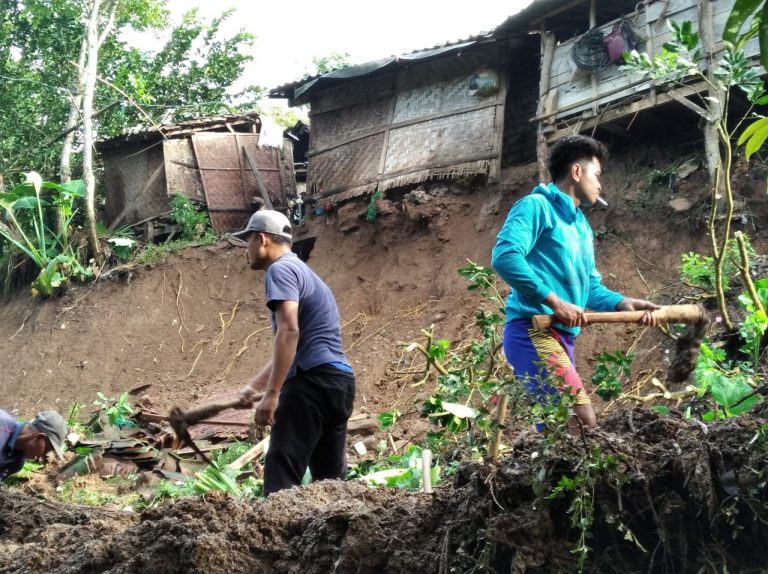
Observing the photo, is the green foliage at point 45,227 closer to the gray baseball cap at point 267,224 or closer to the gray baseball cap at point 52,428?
the gray baseball cap at point 52,428

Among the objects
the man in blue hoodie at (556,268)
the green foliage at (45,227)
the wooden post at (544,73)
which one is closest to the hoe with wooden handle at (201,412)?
the man in blue hoodie at (556,268)

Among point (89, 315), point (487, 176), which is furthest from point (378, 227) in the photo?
point (89, 315)

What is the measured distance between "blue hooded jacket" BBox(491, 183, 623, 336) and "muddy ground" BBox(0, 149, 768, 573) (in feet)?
2.76

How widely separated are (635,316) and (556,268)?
17.3 inches

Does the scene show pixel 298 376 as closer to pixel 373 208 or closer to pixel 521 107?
pixel 373 208

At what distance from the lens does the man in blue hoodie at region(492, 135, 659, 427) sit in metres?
3.63

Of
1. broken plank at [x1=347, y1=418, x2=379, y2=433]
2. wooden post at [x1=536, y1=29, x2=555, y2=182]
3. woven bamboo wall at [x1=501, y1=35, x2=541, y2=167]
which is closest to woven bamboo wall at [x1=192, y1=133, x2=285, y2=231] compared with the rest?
woven bamboo wall at [x1=501, y1=35, x2=541, y2=167]

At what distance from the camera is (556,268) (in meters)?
3.89

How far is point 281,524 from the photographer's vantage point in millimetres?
3100

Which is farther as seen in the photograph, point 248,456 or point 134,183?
point 134,183

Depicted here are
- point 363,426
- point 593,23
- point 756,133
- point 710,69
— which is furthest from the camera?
point 593,23

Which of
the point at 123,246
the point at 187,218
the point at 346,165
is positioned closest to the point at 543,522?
the point at 346,165

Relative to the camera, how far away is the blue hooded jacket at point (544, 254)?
3658mm

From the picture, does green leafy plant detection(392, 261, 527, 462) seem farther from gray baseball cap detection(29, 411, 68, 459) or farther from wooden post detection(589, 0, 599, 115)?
wooden post detection(589, 0, 599, 115)
